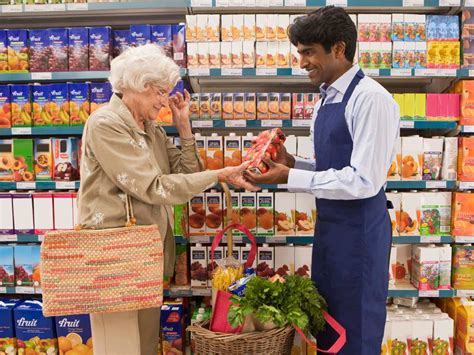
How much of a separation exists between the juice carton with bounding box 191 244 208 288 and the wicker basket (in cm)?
126

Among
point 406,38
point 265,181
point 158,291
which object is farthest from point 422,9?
point 158,291

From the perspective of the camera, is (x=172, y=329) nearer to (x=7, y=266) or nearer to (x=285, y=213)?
(x=285, y=213)

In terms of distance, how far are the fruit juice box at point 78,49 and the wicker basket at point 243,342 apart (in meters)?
2.19

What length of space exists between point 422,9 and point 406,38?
1.58 ft

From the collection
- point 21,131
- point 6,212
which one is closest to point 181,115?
point 21,131

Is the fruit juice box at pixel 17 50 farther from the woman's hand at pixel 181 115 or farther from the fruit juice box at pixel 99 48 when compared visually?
the woman's hand at pixel 181 115

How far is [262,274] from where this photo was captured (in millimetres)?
3102

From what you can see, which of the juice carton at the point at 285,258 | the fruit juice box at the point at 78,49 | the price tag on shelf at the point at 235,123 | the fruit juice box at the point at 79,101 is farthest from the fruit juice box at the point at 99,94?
the juice carton at the point at 285,258

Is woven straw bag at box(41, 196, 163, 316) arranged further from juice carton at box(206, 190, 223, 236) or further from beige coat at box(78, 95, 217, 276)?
juice carton at box(206, 190, 223, 236)

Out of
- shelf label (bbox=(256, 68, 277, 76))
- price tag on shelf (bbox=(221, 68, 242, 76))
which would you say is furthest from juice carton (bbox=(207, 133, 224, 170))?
shelf label (bbox=(256, 68, 277, 76))

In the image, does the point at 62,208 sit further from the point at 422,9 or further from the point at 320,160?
the point at 422,9

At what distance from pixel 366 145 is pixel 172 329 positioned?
2061mm

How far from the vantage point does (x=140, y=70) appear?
202 centimetres

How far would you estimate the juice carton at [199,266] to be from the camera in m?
3.16
